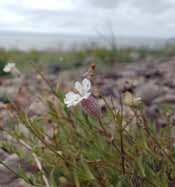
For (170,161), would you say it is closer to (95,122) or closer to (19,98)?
(95,122)

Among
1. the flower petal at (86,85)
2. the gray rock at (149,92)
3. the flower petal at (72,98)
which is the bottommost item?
the gray rock at (149,92)

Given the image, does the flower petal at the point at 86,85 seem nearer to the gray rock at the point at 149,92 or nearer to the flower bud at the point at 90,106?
the flower bud at the point at 90,106

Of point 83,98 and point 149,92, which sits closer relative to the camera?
point 83,98

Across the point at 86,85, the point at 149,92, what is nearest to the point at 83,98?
the point at 86,85

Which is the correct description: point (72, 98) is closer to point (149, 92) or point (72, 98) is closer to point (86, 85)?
point (86, 85)

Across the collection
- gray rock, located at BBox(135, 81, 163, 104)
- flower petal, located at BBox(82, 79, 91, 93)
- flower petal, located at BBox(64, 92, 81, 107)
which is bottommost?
gray rock, located at BBox(135, 81, 163, 104)

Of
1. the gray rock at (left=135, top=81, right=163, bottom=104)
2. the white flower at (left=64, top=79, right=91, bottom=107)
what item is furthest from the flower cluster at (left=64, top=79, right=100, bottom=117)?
the gray rock at (left=135, top=81, right=163, bottom=104)

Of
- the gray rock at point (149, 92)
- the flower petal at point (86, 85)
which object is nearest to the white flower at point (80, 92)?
the flower petal at point (86, 85)

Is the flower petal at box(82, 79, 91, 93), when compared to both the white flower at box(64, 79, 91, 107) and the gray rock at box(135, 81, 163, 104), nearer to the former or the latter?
the white flower at box(64, 79, 91, 107)

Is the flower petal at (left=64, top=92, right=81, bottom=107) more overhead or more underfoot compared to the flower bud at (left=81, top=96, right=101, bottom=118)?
more overhead

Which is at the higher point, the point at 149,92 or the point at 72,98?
the point at 72,98

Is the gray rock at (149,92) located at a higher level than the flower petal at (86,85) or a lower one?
lower
